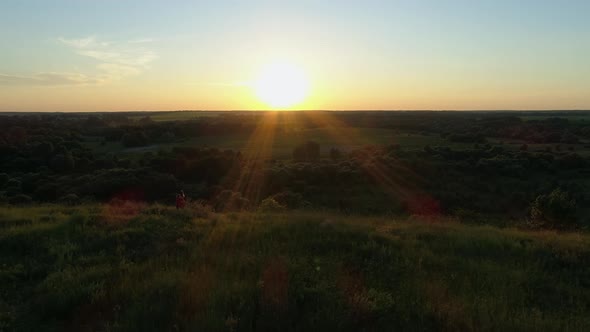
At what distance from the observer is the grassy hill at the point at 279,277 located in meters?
5.55

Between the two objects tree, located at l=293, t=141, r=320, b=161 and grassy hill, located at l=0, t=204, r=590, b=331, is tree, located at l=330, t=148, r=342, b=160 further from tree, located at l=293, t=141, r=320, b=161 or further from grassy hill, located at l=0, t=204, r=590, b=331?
grassy hill, located at l=0, t=204, r=590, b=331

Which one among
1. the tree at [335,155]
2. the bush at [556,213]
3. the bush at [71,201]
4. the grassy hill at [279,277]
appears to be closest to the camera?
the grassy hill at [279,277]

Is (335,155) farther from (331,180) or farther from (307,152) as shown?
(331,180)

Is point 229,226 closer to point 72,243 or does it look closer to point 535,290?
point 72,243

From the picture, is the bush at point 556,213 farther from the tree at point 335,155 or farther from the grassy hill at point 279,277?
the tree at point 335,155

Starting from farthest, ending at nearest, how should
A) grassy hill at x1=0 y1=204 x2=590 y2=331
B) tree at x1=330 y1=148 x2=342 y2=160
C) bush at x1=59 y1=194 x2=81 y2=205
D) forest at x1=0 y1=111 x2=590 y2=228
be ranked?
tree at x1=330 y1=148 x2=342 y2=160, forest at x1=0 y1=111 x2=590 y2=228, bush at x1=59 y1=194 x2=81 y2=205, grassy hill at x1=0 y1=204 x2=590 y2=331

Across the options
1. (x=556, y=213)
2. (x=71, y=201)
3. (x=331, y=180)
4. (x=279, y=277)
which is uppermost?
(x=279, y=277)

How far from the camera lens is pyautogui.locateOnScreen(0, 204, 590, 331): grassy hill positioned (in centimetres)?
555

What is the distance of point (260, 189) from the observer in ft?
118

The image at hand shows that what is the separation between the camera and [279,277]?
675cm

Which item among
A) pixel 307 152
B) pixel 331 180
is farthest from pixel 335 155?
pixel 331 180

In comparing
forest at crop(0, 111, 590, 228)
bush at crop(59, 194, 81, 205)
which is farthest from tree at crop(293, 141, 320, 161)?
bush at crop(59, 194, 81, 205)

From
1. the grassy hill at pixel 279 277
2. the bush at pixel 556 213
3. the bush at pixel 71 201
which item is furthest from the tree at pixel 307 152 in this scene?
the grassy hill at pixel 279 277

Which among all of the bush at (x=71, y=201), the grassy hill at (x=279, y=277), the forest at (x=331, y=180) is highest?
the grassy hill at (x=279, y=277)
